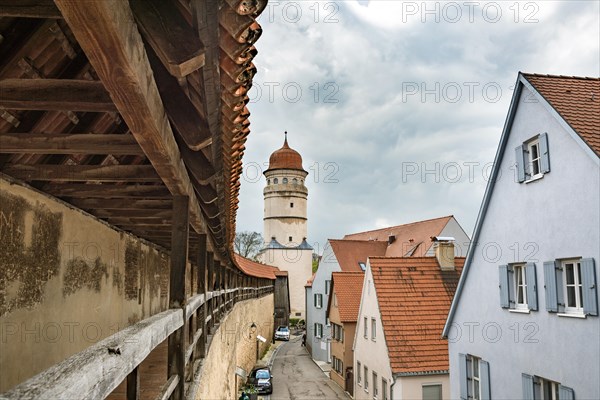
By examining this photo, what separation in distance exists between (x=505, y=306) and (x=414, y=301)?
597 centimetres

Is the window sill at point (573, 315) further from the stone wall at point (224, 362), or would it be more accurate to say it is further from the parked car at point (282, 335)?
the parked car at point (282, 335)

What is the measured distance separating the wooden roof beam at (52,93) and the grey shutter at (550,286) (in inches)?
359

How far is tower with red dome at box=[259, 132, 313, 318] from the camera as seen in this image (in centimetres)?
5044

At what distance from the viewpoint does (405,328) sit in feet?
51.6

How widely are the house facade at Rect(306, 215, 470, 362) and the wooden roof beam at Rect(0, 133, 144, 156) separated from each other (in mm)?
25346

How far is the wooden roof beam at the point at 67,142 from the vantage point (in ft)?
8.51

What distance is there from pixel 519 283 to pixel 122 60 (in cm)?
1092

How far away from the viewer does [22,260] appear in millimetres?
3699

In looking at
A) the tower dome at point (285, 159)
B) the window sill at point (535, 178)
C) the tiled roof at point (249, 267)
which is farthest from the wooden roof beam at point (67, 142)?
the tower dome at point (285, 159)

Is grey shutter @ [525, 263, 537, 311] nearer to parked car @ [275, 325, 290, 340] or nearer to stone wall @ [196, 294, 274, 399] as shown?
stone wall @ [196, 294, 274, 399]

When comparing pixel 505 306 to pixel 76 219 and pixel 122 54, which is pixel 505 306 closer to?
pixel 76 219

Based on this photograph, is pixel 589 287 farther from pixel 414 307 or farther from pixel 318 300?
A: pixel 318 300

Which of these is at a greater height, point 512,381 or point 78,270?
point 78,270

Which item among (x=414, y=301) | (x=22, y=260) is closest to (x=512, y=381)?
(x=414, y=301)
